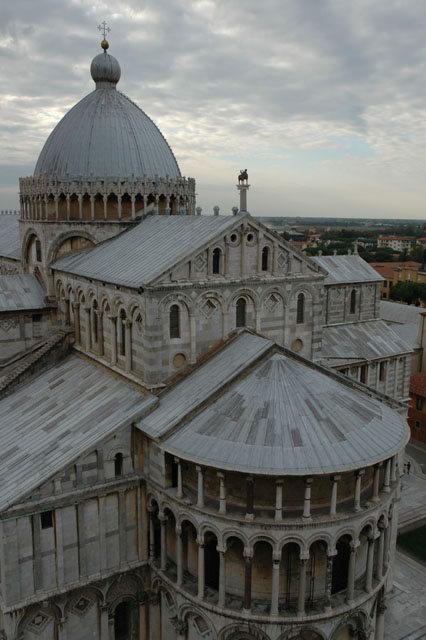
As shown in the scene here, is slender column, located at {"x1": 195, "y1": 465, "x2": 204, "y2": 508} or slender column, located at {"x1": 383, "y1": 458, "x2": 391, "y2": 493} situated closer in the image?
slender column, located at {"x1": 195, "y1": 465, "x2": 204, "y2": 508}

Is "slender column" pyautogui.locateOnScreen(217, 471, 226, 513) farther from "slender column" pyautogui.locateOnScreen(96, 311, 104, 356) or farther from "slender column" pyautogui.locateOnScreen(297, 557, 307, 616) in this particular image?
"slender column" pyautogui.locateOnScreen(96, 311, 104, 356)

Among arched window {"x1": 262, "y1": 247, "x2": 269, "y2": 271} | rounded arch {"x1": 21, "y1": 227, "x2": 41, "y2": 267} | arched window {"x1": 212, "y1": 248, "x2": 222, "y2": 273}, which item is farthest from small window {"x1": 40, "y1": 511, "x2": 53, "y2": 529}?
rounded arch {"x1": 21, "y1": 227, "x2": 41, "y2": 267}

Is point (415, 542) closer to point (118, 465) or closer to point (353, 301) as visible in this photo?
point (118, 465)

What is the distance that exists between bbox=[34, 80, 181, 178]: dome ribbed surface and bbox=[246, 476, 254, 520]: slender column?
18.9 metres

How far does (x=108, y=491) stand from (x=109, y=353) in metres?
6.90

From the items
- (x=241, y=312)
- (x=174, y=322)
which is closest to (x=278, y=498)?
(x=174, y=322)

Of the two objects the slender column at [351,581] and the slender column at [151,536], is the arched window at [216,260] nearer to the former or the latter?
the slender column at [151,536]

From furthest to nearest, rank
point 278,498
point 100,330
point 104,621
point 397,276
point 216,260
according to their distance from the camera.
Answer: point 397,276
point 100,330
point 216,260
point 104,621
point 278,498

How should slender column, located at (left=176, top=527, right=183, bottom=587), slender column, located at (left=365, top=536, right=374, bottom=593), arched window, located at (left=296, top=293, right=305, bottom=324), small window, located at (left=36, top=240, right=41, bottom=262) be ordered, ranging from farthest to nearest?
small window, located at (left=36, top=240, right=41, bottom=262), arched window, located at (left=296, top=293, right=305, bottom=324), slender column, located at (left=365, top=536, right=374, bottom=593), slender column, located at (left=176, top=527, right=183, bottom=587)

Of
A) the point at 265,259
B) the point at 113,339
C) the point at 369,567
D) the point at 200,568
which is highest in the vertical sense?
the point at 265,259

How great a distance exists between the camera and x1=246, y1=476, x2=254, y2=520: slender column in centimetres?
1891

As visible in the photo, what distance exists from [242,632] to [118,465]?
7.49m

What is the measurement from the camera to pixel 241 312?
25.0 meters

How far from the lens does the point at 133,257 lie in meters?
26.0
